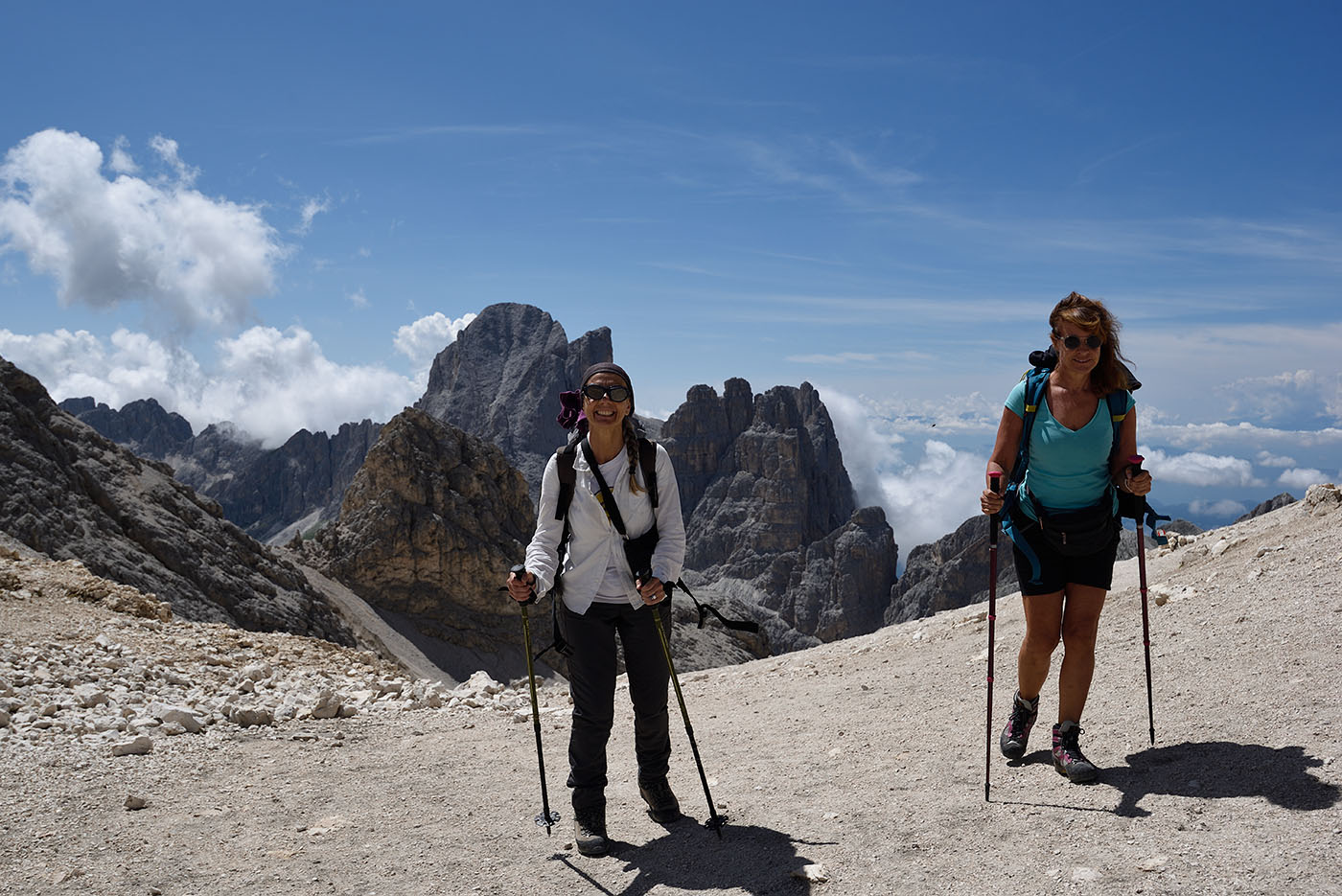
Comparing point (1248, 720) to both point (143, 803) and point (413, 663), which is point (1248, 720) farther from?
point (413, 663)

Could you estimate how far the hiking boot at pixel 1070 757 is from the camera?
572 cm

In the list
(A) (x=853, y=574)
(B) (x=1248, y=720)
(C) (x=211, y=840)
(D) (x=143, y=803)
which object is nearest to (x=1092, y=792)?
(B) (x=1248, y=720)

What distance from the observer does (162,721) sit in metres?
8.23

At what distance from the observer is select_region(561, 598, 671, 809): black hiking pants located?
18.1 feet

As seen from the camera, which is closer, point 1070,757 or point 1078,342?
point 1078,342

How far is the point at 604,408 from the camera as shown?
18.0 ft

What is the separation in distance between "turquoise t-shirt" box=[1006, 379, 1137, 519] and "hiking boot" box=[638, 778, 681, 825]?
306cm

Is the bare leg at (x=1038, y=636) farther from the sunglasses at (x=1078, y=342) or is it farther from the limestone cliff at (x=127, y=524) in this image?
the limestone cliff at (x=127, y=524)

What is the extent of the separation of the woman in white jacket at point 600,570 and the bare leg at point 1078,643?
2759mm

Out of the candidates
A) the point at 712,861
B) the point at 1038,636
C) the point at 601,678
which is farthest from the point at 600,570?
the point at 1038,636

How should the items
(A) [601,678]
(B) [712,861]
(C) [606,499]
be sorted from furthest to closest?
1. (A) [601,678]
2. (C) [606,499]
3. (B) [712,861]

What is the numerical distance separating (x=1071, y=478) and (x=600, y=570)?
3182 millimetres

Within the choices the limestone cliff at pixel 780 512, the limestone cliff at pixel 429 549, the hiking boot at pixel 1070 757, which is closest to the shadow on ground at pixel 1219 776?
the hiking boot at pixel 1070 757

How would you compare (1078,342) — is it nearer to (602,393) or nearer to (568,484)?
(602,393)
